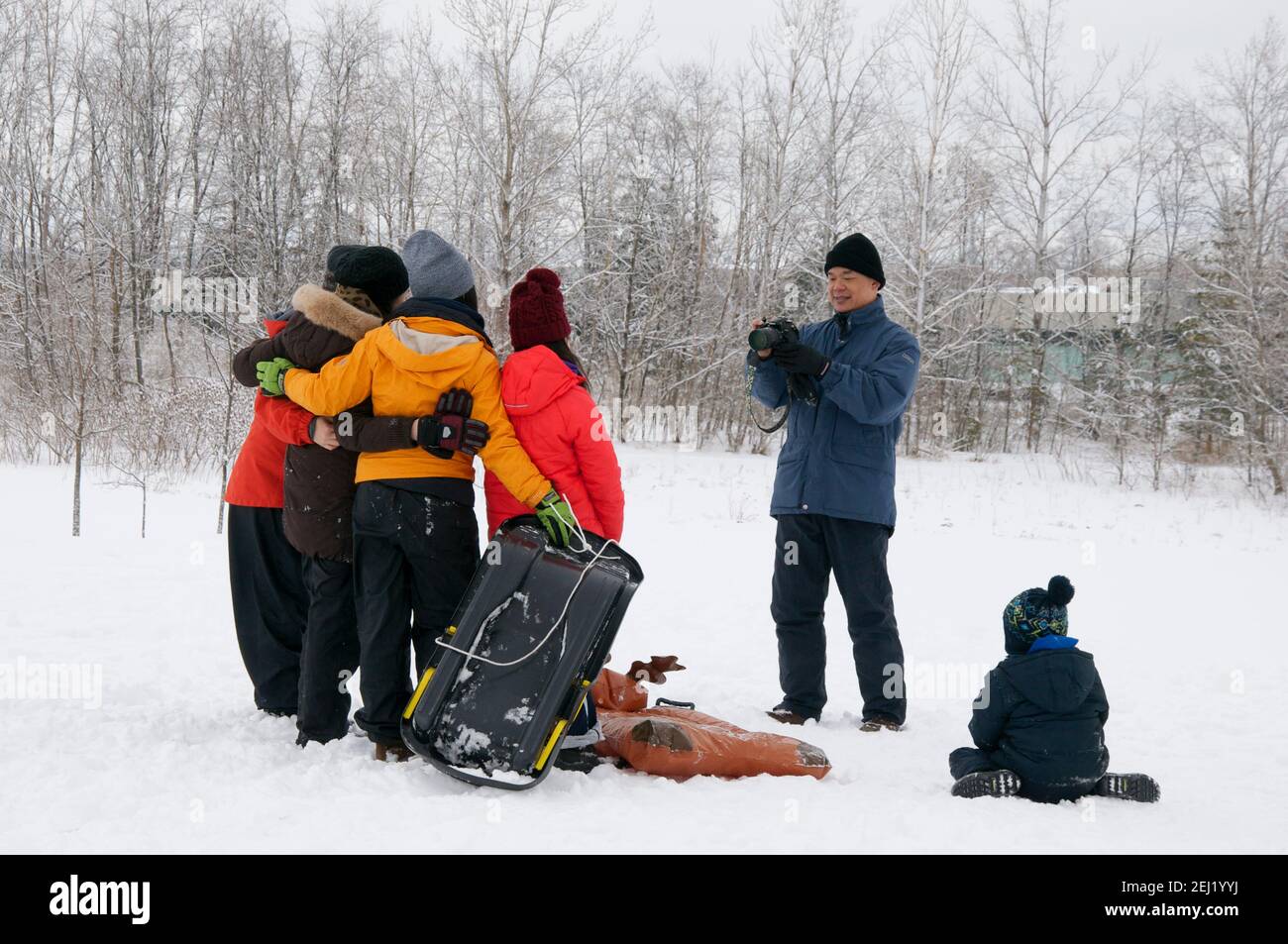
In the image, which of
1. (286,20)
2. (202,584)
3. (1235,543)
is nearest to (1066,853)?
(202,584)

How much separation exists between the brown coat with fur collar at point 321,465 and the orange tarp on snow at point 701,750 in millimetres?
1148

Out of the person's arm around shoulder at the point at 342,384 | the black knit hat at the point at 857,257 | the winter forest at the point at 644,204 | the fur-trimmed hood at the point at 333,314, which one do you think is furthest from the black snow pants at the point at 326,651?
the winter forest at the point at 644,204

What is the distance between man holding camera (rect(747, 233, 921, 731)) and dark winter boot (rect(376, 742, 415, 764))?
170cm

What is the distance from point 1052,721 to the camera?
3328 mm

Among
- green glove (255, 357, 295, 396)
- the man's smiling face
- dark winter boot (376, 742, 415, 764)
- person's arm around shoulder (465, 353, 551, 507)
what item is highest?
the man's smiling face

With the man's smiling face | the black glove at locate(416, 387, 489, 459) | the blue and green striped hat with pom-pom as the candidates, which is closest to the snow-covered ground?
the blue and green striped hat with pom-pom

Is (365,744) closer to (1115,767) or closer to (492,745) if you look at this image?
(492,745)

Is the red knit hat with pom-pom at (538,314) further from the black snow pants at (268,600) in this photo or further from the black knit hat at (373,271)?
the black snow pants at (268,600)

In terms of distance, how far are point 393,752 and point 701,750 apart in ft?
3.41

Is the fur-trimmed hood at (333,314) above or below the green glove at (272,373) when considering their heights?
above

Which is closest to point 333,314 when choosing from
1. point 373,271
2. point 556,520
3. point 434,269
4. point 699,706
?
point 373,271

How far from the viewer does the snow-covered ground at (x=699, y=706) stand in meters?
2.66

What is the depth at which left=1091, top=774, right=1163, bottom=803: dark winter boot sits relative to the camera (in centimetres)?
339

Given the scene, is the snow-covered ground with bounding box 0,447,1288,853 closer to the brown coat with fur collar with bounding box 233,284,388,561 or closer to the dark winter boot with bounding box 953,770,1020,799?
the dark winter boot with bounding box 953,770,1020,799
